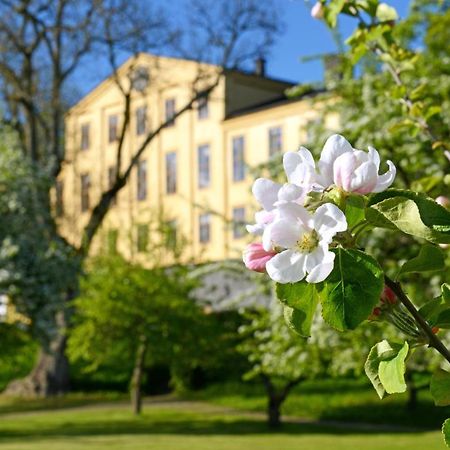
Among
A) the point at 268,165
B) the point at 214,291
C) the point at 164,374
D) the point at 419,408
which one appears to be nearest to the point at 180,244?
the point at 214,291

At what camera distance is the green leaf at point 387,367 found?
5.58 feet

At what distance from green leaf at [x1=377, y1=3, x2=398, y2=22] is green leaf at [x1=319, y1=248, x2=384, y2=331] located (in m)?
2.62

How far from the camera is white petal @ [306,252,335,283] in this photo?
1.56 meters

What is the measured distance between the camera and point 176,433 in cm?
2155

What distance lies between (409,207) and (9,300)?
1818 centimetres

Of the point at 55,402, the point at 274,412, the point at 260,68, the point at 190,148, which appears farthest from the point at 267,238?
the point at 260,68

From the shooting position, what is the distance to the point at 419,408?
24.2 meters

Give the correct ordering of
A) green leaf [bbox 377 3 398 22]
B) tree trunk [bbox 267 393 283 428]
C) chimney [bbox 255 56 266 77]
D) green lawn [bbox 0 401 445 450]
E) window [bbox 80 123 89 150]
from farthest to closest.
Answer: window [bbox 80 123 89 150], chimney [bbox 255 56 266 77], tree trunk [bbox 267 393 283 428], green lawn [bbox 0 401 445 450], green leaf [bbox 377 3 398 22]

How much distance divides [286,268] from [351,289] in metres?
0.12

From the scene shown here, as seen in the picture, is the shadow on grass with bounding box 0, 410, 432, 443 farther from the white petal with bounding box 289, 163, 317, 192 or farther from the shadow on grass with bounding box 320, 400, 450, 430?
the white petal with bounding box 289, 163, 317, 192

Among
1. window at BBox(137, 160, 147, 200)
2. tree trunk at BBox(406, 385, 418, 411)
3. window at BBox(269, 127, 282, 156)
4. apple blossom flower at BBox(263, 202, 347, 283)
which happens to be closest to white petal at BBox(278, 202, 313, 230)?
apple blossom flower at BBox(263, 202, 347, 283)

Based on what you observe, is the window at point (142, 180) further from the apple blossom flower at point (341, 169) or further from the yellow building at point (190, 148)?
the apple blossom flower at point (341, 169)

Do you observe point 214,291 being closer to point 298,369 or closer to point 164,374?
point 164,374

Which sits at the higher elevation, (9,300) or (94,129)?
(94,129)
